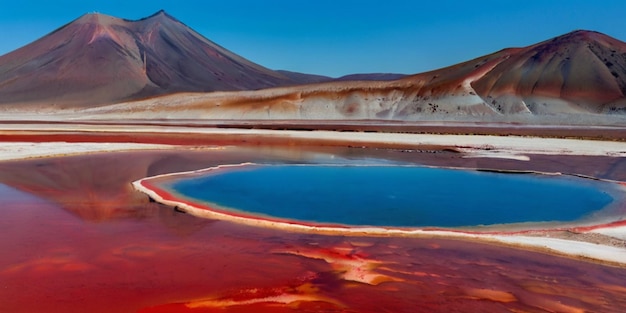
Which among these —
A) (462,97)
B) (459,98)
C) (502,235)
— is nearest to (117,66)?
(459,98)

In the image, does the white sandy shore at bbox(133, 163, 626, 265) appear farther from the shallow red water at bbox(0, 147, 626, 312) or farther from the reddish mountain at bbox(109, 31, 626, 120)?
the reddish mountain at bbox(109, 31, 626, 120)

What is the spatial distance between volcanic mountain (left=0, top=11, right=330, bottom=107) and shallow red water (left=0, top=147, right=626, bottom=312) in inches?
3754

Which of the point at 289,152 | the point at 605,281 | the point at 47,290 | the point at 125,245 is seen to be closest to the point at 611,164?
the point at 289,152

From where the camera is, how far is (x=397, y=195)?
12055 millimetres

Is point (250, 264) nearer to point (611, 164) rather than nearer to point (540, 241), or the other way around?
point (540, 241)

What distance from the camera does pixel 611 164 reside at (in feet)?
62.3

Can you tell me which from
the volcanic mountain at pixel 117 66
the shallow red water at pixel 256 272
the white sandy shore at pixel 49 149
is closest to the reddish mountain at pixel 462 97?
the volcanic mountain at pixel 117 66

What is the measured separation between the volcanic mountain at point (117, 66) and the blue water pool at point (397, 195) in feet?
297

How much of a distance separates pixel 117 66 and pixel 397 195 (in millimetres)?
116214

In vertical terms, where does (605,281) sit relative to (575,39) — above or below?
below

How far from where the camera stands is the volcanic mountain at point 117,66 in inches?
4131

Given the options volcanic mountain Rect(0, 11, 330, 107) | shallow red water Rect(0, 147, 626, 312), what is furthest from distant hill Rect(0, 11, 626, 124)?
shallow red water Rect(0, 147, 626, 312)

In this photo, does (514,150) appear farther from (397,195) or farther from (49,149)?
(49,149)

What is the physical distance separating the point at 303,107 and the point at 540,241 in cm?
6310
